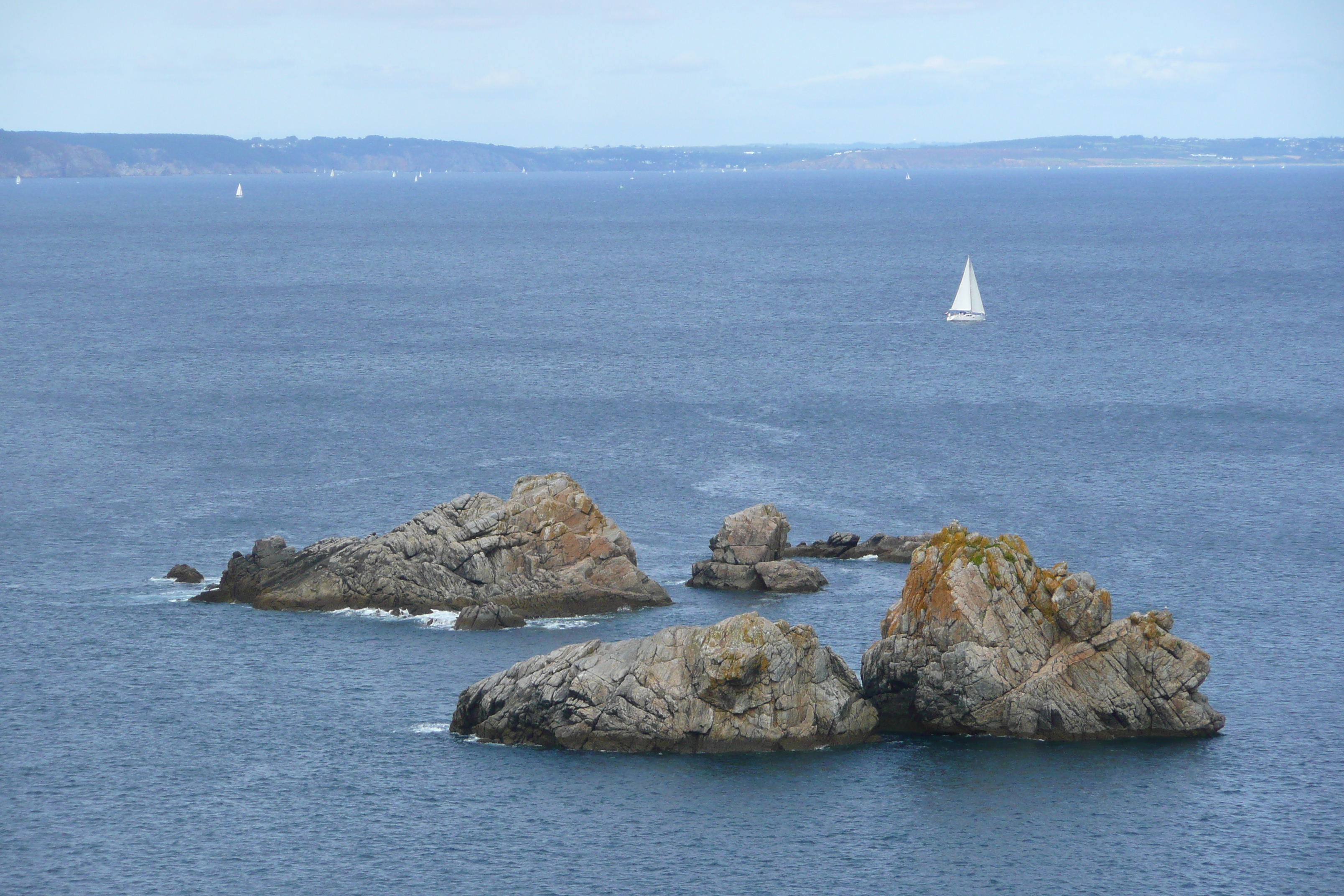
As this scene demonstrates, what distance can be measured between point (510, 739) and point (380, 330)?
12927 cm

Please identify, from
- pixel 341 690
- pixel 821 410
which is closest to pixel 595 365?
pixel 821 410

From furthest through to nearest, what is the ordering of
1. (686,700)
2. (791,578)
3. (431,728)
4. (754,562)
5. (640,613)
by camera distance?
(754,562) → (791,578) → (640,613) → (431,728) → (686,700)

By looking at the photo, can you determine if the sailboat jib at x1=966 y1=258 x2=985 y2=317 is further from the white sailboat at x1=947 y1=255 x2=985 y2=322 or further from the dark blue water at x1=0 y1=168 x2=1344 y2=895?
the dark blue water at x1=0 y1=168 x2=1344 y2=895

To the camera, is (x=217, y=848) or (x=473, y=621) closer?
(x=217, y=848)

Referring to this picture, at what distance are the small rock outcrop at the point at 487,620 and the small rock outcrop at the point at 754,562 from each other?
11997 mm

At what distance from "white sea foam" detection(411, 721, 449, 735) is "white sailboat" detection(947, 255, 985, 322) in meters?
132

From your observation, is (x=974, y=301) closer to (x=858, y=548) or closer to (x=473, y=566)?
(x=858, y=548)

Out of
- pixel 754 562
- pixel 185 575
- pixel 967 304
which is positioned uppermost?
pixel 967 304

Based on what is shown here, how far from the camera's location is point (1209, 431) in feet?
435

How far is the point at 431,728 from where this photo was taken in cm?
7275

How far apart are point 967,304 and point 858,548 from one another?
102 metres

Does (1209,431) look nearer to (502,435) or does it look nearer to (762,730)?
(502,435)

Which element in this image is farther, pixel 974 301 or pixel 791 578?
pixel 974 301

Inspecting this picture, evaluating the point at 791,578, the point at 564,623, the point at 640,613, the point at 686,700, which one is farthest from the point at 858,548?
the point at 686,700
